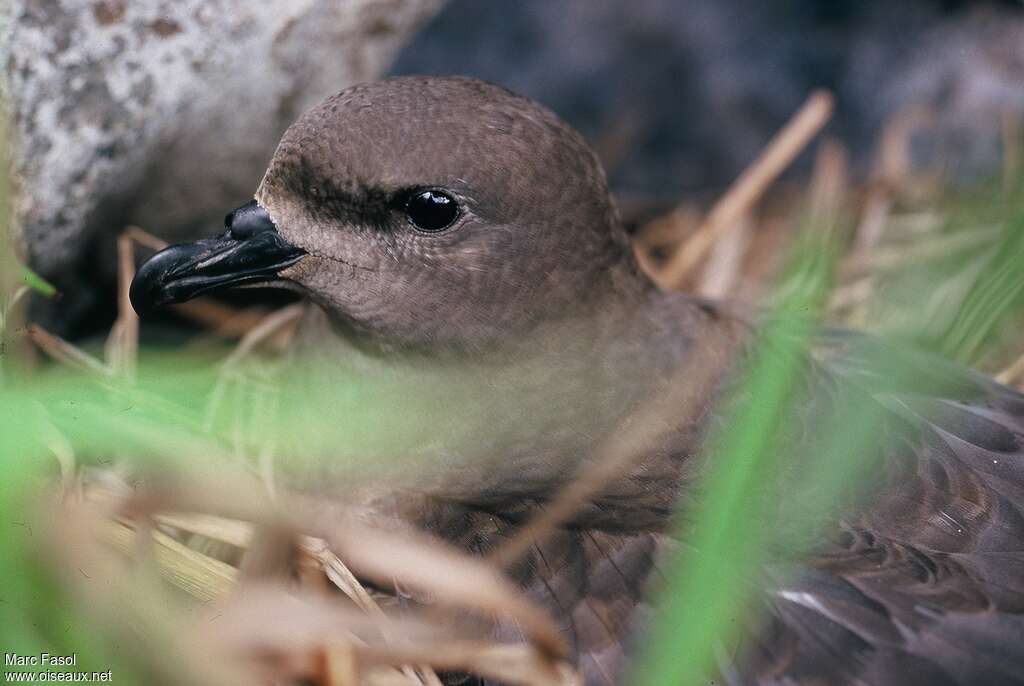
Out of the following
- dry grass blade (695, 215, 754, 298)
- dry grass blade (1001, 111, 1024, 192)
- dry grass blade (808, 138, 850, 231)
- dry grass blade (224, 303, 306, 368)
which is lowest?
dry grass blade (224, 303, 306, 368)

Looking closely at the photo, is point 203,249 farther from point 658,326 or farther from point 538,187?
point 658,326

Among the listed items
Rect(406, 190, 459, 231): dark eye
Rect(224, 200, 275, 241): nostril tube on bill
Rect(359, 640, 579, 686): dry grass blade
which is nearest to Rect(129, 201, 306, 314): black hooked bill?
Rect(224, 200, 275, 241): nostril tube on bill

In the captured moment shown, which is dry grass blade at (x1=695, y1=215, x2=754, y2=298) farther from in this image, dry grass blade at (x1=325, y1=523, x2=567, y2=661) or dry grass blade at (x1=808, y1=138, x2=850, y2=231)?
dry grass blade at (x1=325, y1=523, x2=567, y2=661)

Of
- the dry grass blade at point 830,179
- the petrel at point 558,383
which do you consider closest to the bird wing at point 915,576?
the petrel at point 558,383

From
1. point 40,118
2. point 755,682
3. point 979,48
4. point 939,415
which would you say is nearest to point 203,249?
point 40,118

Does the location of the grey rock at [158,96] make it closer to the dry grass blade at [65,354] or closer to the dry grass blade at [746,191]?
the dry grass blade at [65,354]

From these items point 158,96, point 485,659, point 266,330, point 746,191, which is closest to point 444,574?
point 485,659
